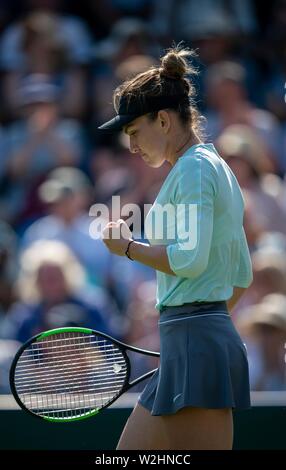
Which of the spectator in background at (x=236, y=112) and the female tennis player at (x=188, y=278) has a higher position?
the spectator in background at (x=236, y=112)

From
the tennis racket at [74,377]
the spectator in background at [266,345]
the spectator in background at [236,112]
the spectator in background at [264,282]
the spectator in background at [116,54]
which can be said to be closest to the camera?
the tennis racket at [74,377]

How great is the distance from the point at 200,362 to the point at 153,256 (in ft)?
1.01

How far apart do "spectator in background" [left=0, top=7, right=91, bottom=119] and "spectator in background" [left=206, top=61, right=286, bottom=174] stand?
32.2 inches

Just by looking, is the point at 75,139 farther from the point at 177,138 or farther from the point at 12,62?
the point at 177,138

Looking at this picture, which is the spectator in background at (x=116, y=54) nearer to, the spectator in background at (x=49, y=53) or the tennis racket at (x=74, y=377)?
the spectator in background at (x=49, y=53)

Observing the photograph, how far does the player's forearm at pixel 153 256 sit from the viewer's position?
260 cm

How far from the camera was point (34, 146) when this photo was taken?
5.86 meters

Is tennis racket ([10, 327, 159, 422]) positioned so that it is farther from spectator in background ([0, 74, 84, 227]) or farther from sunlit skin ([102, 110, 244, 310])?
spectator in background ([0, 74, 84, 227])

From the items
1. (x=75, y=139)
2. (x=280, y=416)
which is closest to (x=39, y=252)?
(x=75, y=139)

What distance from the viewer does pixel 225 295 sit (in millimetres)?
2680

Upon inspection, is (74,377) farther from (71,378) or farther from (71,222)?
(71,222)

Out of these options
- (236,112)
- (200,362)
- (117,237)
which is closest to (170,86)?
(117,237)

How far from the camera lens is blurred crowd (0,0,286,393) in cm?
490

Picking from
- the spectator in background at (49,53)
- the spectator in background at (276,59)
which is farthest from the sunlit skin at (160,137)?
the spectator in background at (49,53)
